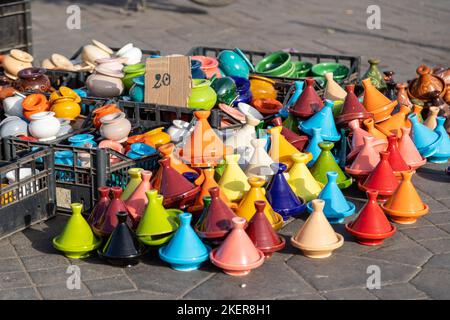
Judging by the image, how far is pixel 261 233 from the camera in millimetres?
4340

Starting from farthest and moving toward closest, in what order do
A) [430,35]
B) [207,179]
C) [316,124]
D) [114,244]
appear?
[430,35]
[316,124]
[207,179]
[114,244]

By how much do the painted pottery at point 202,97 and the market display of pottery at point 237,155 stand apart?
12 millimetres

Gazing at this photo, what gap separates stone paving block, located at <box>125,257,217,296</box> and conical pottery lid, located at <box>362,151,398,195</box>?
1200mm

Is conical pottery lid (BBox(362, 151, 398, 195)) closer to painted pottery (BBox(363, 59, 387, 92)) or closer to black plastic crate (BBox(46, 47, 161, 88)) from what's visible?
painted pottery (BBox(363, 59, 387, 92))

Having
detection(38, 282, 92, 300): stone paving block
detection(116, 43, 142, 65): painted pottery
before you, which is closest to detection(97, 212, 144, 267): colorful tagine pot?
detection(38, 282, 92, 300): stone paving block

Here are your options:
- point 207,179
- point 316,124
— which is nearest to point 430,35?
point 316,124

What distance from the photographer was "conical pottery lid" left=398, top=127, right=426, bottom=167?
5391 millimetres

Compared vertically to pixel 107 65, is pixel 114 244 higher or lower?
lower

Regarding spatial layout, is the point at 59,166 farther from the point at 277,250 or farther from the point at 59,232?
the point at 277,250

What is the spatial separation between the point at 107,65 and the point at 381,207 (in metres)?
2.36

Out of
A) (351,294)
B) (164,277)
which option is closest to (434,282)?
(351,294)

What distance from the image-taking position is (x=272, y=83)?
6.33m

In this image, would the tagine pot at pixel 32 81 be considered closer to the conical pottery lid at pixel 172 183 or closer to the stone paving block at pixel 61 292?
the conical pottery lid at pixel 172 183


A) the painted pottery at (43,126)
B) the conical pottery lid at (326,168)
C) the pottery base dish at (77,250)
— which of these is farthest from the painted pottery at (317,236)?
the painted pottery at (43,126)
